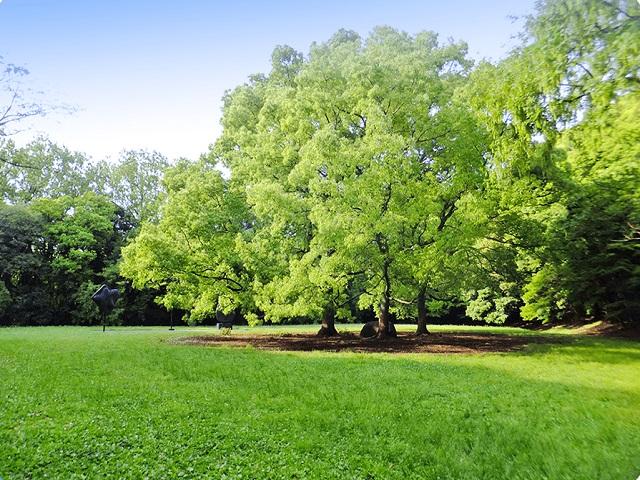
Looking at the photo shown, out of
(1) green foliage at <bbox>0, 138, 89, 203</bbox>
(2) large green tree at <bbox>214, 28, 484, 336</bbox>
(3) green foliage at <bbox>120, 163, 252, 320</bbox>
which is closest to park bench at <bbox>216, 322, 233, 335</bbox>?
(3) green foliage at <bbox>120, 163, 252, 320</bbox>

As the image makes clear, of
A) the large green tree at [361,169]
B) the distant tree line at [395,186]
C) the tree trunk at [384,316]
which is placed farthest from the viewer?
the tree trunk at [384,316]

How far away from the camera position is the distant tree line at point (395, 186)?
6496 millimetres

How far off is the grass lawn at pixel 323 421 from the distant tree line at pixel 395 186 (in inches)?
126

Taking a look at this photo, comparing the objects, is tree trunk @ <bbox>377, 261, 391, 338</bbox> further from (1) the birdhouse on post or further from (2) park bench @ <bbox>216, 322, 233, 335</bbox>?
(1) the birdhouse on post

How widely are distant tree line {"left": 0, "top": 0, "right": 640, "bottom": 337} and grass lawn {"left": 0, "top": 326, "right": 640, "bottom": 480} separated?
3196mm

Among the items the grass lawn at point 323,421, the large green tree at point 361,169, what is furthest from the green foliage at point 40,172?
the grass lawn at point 323,421

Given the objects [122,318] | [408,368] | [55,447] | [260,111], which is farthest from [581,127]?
[122,318]

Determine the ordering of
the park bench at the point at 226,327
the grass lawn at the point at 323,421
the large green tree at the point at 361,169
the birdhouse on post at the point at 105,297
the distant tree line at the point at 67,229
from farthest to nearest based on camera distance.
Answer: the birdhouse on post at the point at 105,297, the park bench at the point at 226,327, the distant tree line at the point at 67,229, the large green tree at the point at 361,169, the grass lawn at the point at 323,421

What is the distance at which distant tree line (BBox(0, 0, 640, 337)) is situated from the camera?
6496 millimetres

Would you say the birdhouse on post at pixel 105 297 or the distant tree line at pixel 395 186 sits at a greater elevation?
the distant tree line at pixel 395 186

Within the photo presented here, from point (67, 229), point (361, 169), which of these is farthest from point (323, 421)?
point (67, 229)

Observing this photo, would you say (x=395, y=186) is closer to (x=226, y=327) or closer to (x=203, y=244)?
(x=203, y=244)

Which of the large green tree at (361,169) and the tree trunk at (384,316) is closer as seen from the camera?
the large green tree at (361,169)

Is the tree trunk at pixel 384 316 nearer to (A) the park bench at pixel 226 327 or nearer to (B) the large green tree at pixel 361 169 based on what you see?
(B) the large green tree at pixel 361 169
